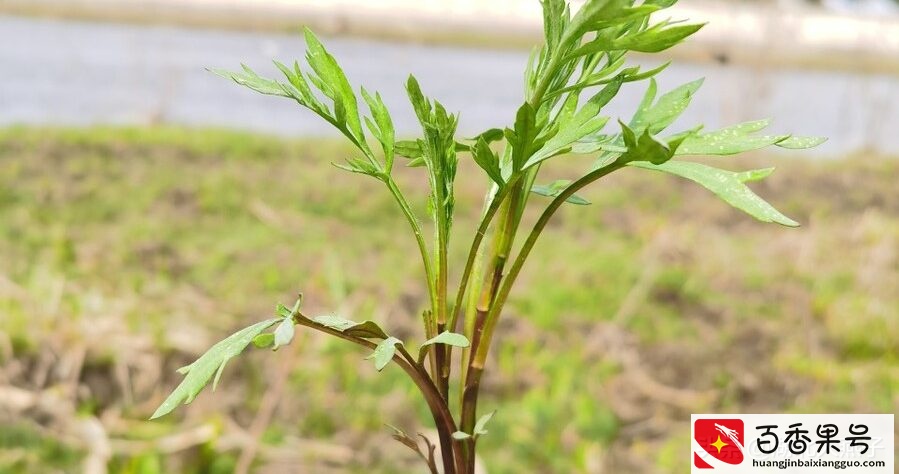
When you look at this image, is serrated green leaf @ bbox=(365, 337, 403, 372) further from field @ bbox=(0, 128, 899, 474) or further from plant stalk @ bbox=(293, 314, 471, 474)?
field @ bbox=(0, 128, 899, 474)

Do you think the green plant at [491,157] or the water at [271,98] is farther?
the water at [271,98]

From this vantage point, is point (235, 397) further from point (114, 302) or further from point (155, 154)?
point (155, 154)

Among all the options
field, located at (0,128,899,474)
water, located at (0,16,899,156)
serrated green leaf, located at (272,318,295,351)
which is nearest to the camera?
serrated green leaf, located at (272,318,295,351)

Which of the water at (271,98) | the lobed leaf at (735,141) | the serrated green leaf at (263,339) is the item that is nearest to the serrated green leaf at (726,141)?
the lobed leaf at (735,141)

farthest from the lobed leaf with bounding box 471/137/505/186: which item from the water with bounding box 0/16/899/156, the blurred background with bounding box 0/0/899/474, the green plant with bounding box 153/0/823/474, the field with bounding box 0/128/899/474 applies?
the water with bounding box 0/16/899/156

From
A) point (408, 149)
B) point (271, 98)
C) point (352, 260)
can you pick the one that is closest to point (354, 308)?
point (352, 260)

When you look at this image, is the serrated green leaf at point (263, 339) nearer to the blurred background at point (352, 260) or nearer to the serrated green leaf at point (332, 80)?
the serrated green leaf at point (332, 80)
